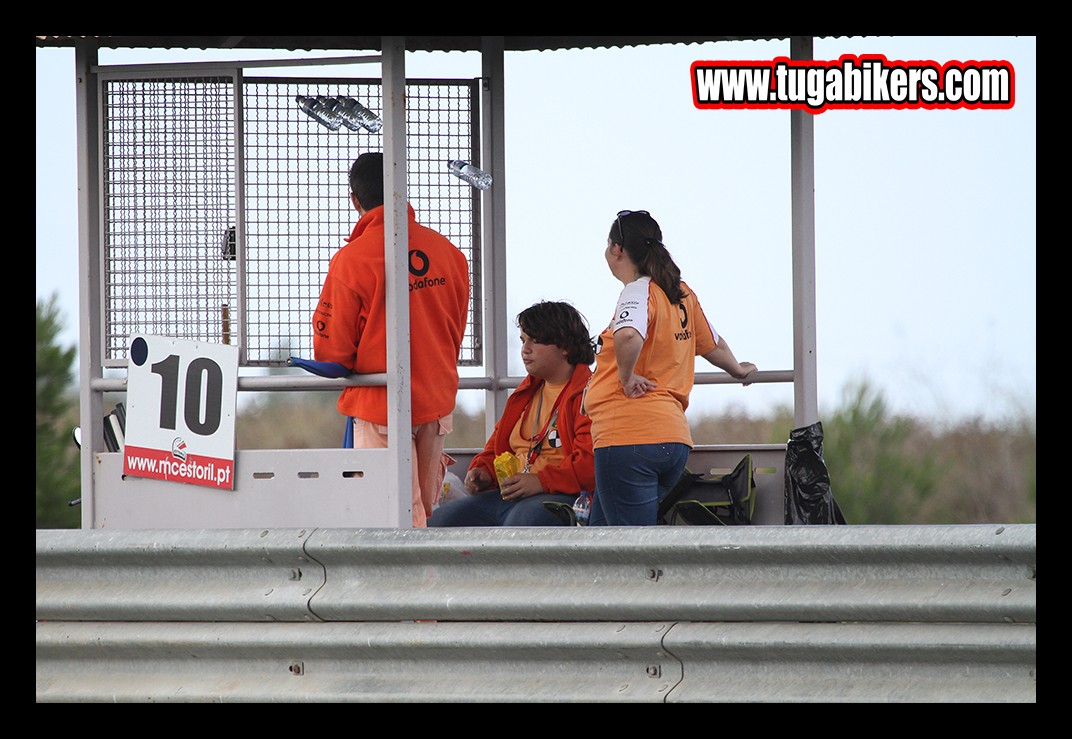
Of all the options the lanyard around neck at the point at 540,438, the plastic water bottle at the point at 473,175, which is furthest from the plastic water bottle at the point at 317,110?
the lanyard around neck at the point at 540,438

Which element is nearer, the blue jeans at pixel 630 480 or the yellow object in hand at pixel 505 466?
the blue jeans at pixel 630 480

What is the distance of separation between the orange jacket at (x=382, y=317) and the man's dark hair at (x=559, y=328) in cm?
32

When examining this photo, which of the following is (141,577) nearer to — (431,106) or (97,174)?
(97,174)

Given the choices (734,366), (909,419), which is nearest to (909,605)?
(734,366)

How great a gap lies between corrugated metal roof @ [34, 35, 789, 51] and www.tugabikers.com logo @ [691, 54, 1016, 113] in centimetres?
24

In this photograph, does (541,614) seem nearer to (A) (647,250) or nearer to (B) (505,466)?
(B) (505,466)

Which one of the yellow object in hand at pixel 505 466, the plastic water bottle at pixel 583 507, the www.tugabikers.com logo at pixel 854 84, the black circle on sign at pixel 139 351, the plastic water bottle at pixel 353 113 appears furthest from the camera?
the yellow object in hand at pixel 505 466

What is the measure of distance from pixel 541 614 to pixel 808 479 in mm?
1594

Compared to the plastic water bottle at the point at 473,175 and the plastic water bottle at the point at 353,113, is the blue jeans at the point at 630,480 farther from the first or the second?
the plastic water bottle at the point at 353,113

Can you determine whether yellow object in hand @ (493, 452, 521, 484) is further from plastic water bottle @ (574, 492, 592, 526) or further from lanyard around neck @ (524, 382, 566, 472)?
plastic water bottle @ (574, 492, 592, 526)

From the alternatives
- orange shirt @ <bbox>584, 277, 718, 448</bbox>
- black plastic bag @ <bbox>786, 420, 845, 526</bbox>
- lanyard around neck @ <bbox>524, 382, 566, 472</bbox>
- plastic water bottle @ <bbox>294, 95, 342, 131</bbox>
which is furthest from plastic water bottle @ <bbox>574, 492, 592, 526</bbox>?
plastic water bottle @ <bbox>294, 95, 342, 131</bbox>

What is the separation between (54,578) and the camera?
438 centimetres

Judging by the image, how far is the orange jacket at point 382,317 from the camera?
4703 mm

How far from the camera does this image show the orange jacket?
185 inches
